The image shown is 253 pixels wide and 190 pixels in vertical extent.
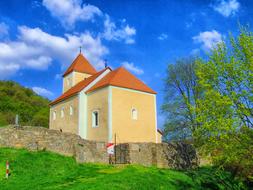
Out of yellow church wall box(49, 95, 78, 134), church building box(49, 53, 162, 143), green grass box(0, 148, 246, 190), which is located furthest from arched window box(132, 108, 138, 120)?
green grass box(0, 148, 246, 190)

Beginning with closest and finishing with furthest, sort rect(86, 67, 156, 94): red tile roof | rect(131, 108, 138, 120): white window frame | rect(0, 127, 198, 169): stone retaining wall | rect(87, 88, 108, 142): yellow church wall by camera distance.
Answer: rect(0, 127, 198, 169): stone retaining wall, rect(87, 88, 108, 142): yellow church wall, rect(86, 67, 156, 94): red tile roof, rect(131, 108, 138, 120): white window frame

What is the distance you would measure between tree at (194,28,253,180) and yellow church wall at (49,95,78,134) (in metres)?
18.5

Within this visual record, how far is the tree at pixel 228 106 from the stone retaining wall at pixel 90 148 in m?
7.70

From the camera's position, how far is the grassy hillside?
4613 centimetres

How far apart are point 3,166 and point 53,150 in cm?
459

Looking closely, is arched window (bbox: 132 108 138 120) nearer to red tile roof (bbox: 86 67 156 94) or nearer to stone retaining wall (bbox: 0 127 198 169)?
red tile roof (bbox: 86 67 156 94)

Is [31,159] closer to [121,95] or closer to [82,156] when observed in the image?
[82,156]

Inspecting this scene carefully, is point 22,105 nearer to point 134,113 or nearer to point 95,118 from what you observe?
point 95,118

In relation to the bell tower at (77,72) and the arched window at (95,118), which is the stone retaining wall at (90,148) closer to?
the arched window at (95,118)

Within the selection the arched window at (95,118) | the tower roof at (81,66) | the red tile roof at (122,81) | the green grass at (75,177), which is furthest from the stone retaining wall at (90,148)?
the tower roof at (81,66)

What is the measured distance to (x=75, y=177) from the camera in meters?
13.5

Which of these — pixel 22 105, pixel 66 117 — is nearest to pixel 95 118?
pixel 66 117

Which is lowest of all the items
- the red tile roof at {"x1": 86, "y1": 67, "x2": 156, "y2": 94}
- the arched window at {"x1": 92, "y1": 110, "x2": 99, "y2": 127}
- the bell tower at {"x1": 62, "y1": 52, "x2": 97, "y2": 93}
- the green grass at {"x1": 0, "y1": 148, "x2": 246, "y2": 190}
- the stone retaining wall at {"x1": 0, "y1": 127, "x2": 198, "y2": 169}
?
the green grass at {"x1": 0, "y1": 148, "x2": 246, "y2": 190}

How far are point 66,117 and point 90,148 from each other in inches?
542
